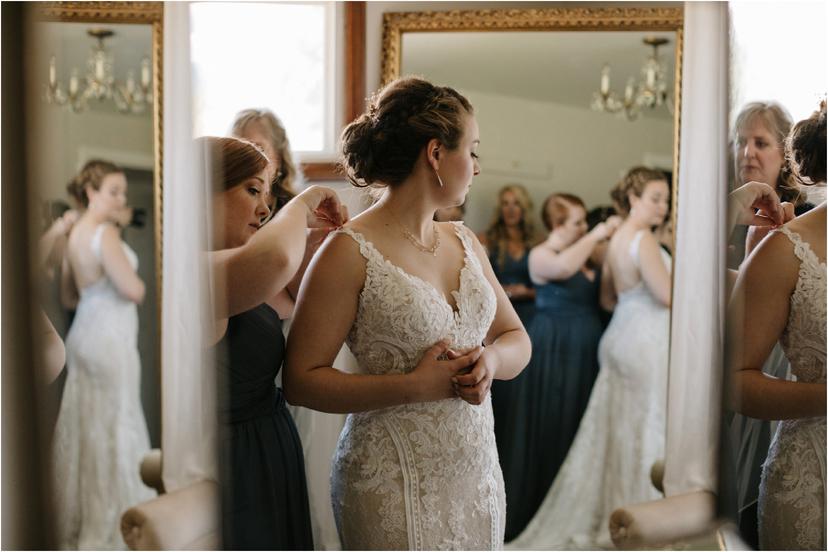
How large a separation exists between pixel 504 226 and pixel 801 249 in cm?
96

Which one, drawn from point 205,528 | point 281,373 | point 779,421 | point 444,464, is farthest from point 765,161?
point 205,528

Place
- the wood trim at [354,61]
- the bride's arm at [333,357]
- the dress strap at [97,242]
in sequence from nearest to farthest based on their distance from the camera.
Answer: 1. the bride's arm at [333,357]
2. the dress strap at [97,242]
3. the wood trim at [354,61]

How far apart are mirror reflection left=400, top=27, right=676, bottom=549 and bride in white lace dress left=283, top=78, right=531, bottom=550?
885 millimetres

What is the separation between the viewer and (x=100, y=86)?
114cm

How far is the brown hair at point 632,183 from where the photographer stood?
1981mm

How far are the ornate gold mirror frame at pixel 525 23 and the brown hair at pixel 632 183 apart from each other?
0.17 feet

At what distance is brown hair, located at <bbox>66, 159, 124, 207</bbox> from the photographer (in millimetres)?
1061

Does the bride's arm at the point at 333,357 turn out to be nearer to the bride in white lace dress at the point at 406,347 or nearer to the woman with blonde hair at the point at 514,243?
the bride in white lace dress at the point at 406,347

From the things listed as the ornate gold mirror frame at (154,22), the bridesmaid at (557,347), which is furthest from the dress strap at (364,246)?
the bridesmaid at (557,347)

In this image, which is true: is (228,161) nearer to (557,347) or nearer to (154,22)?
(154,22)

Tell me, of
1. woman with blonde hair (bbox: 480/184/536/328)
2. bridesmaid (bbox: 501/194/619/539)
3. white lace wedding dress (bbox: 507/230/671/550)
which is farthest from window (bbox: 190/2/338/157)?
white lace wedding dress (bbox: 507/230/671/550)

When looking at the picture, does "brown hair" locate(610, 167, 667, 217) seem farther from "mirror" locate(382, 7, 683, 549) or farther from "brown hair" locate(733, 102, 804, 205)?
"brown hair" locate(733, 102, 804, 205)

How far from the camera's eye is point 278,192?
1166 mm

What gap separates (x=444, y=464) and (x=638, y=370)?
41.4 inches
